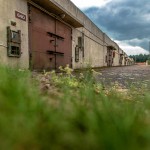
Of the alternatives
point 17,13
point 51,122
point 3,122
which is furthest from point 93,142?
point 17,13

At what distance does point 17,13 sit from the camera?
293 inches

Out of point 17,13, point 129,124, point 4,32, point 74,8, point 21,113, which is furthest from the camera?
point 74,8

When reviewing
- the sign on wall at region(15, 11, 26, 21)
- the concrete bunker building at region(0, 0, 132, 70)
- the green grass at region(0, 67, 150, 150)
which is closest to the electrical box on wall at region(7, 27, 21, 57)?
the concrete bunker building at region(0, 0, 132, 70)

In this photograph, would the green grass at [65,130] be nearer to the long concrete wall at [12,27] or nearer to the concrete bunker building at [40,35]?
the concrete bunker building at [40,35]

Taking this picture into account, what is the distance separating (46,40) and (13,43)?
8.35 feet

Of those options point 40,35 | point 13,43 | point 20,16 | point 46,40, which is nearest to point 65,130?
point 13,43

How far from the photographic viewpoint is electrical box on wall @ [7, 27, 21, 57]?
272 inches

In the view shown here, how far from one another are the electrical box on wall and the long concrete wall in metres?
0.09

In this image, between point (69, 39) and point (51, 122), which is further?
point (69, 39)

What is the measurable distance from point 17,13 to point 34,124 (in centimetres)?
677

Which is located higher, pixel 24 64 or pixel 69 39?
pixel 69 39

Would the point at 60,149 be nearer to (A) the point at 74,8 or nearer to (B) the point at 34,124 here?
(B) the point at 34,124

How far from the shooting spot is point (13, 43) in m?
7.12

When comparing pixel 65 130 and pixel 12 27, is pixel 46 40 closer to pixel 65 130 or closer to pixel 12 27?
pixel 12 27
